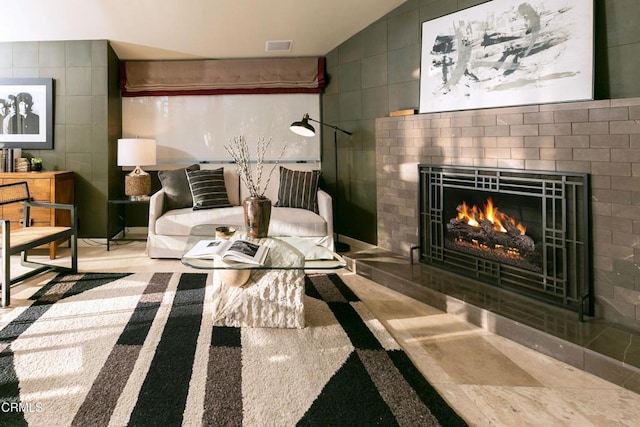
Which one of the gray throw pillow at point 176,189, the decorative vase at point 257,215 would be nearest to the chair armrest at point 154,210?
the gray throw pillow at point 176,189

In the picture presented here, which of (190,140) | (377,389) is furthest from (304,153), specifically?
(377,389)

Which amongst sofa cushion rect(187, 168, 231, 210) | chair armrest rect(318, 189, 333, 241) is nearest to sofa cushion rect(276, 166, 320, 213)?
chair armrest rect(318, 189, 333, 241)

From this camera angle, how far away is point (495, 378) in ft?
5.90

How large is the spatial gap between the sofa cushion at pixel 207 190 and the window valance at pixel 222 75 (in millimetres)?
1153

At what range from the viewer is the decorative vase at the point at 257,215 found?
259 centimetres

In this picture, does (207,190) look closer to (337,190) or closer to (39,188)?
(337,190)

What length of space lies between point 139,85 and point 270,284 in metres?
3.50

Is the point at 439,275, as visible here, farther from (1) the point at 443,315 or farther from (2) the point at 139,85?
(2) the point at 139,85

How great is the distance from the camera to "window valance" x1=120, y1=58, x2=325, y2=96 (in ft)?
15.4

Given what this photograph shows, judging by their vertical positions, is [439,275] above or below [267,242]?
below

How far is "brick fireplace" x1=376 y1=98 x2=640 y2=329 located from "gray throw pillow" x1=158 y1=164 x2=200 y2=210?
234 cm

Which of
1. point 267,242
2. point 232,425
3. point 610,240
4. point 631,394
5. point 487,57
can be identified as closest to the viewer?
point 232,425

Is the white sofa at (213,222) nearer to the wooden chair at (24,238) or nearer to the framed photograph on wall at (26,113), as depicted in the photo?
the wooden chair at (24,238)

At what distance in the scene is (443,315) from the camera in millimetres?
2539
